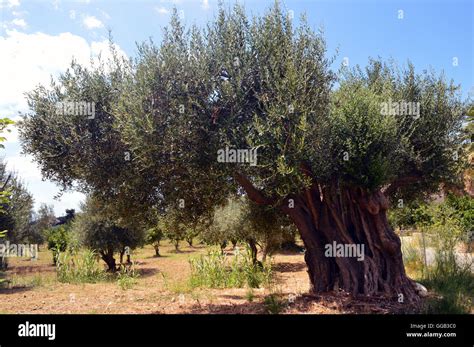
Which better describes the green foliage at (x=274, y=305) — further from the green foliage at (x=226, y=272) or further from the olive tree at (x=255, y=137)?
the green foliage at (x=226, y=272)

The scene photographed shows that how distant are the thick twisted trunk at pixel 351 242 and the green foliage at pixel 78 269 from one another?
42.7ft

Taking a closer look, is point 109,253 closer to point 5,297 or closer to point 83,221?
point 83,221

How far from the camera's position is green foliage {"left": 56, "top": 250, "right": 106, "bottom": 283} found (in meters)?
20.0

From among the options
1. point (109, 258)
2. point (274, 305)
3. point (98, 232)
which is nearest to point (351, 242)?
point (274, 305)

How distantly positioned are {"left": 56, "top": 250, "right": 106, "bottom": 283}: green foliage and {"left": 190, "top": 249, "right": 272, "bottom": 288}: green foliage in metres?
6.08

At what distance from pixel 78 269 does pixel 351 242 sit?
15250 mm

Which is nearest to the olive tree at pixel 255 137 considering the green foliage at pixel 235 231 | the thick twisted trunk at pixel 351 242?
the thick twisted trunk at pixel 351 242

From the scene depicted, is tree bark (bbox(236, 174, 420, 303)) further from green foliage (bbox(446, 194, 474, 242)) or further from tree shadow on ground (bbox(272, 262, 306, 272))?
green foliage (bbox(446, 194, 474, 242))

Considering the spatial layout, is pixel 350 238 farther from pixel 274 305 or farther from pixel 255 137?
pixel 255 137

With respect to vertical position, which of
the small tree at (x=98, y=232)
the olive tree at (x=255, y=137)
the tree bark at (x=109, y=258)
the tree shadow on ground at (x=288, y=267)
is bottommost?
the tree shadow on ground at (x=288, y=267)

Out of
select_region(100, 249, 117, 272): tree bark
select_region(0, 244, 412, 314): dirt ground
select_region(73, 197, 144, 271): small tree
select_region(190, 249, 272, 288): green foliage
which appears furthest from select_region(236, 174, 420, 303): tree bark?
select_region(100, 249, 117, 272): tree bark

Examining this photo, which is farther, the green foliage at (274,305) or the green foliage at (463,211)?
the green foliage at (463,211)

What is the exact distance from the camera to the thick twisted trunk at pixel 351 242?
12047 mm

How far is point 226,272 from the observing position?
58.8 feet
